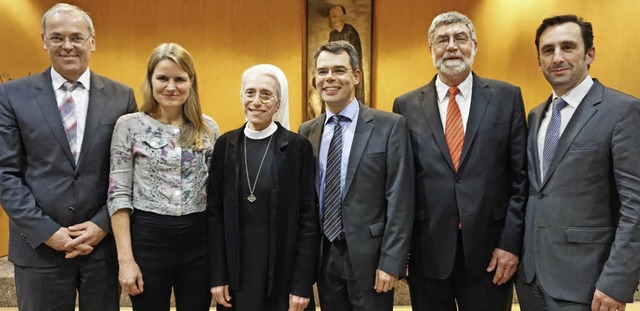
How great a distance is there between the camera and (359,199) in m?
2.18

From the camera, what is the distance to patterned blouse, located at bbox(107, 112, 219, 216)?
214 cm

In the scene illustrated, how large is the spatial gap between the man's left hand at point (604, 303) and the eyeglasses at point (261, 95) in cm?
150

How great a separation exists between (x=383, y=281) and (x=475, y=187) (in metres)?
0.59

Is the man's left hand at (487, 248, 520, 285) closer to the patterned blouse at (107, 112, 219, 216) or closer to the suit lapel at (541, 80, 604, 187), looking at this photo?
the suit lapel at (541, 80, 604, 187)

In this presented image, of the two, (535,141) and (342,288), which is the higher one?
(535,141)

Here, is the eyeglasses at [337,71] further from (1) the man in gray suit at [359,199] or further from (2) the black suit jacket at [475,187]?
(2) the black suit jacket at [475,187]

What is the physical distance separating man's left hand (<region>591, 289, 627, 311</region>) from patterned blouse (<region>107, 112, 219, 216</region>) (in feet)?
5.38

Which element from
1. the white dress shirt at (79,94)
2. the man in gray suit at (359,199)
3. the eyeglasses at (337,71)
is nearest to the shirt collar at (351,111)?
the man in gray suit at (359,199)

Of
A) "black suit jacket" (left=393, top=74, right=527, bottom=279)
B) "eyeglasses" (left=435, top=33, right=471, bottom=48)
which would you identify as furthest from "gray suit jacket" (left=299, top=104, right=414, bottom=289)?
"eyeglasses" (left=435, top=33, right=471, bottom=48)

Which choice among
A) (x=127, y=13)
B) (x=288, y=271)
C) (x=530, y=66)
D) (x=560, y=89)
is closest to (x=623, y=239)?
(x=560, y=89)

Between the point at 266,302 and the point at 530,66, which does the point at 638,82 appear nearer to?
the point at 530,66

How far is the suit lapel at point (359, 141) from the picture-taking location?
7.19 feet

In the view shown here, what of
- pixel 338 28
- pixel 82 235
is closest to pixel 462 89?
pixel 82 235

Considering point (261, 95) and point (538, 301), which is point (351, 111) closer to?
point (261, 95)
